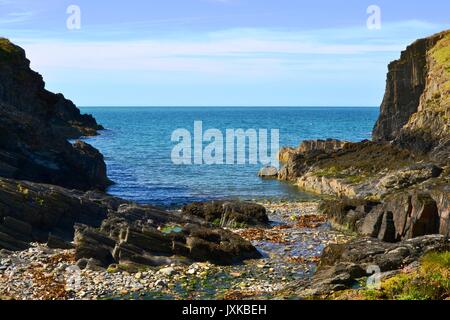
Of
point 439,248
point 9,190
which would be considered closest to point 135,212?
point 9,190

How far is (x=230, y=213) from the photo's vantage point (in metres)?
44.2

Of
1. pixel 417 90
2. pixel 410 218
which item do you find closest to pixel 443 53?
pixel 417 90

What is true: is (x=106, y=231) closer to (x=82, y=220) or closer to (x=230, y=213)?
(x=82, y=220)

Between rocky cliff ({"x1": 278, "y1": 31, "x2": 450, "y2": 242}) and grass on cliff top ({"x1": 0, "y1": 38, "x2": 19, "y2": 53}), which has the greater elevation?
grass on cliff top ({"x1": 0, "y1": 38, "x2": 19, "y2": 53})

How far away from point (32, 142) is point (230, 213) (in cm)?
2244

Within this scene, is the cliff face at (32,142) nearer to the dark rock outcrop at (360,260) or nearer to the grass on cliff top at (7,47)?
the grass on cliff top at (7,47)

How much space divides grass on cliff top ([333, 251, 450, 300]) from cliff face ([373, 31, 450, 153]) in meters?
47.9

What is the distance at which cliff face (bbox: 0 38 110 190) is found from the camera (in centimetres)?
5328

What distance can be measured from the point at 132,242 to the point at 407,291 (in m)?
15.6

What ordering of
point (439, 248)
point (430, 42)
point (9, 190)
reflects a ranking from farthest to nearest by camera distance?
point (430, 42), point (9, 190), point (439, 248)

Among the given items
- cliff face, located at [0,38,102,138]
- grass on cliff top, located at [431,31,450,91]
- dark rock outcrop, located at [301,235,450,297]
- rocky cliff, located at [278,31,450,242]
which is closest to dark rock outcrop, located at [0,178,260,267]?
dark rock outcrop, located at [301,235,450,297]

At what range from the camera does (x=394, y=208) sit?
36.7m

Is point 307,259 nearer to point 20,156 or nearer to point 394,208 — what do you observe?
point 394,208

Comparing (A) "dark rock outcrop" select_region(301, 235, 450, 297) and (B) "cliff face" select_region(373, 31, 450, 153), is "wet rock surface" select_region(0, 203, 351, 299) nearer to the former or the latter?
(A) "dark rock outcrop" select_region(301, 235, 450, 297)
